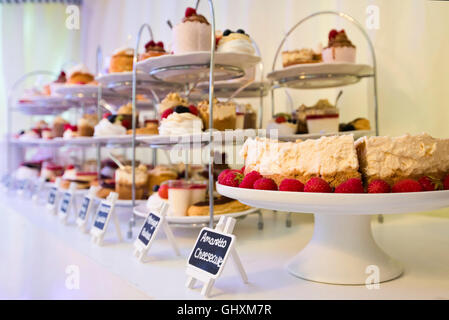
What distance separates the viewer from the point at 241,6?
3.68 m

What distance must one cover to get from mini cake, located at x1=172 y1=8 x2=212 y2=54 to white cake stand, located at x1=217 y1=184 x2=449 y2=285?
0.80 m

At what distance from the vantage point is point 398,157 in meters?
1.26

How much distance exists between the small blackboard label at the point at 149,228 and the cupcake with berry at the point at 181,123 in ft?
1.36

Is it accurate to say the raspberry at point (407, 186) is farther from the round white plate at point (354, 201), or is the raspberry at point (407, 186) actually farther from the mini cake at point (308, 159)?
the mini cake at point (308, 159)

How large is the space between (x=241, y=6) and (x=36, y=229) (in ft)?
8.19

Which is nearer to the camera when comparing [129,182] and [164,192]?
[164,192]

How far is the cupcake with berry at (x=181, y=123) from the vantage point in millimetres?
1896

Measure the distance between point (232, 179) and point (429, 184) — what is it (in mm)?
606

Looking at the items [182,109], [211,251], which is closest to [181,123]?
[182,109]

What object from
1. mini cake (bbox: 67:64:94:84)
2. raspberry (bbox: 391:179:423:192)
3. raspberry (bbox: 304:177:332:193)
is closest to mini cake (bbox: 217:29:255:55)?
raspberry (bbox: 304:177:332:193)

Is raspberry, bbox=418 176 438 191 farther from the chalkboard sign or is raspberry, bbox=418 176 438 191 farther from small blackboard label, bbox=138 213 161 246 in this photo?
small blackboard label, bbox=138 213 161 246

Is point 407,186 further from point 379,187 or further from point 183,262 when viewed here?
point 183,262

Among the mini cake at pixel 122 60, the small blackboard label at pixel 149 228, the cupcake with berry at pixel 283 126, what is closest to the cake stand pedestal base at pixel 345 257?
the small blackboard label at pixel 149 228
